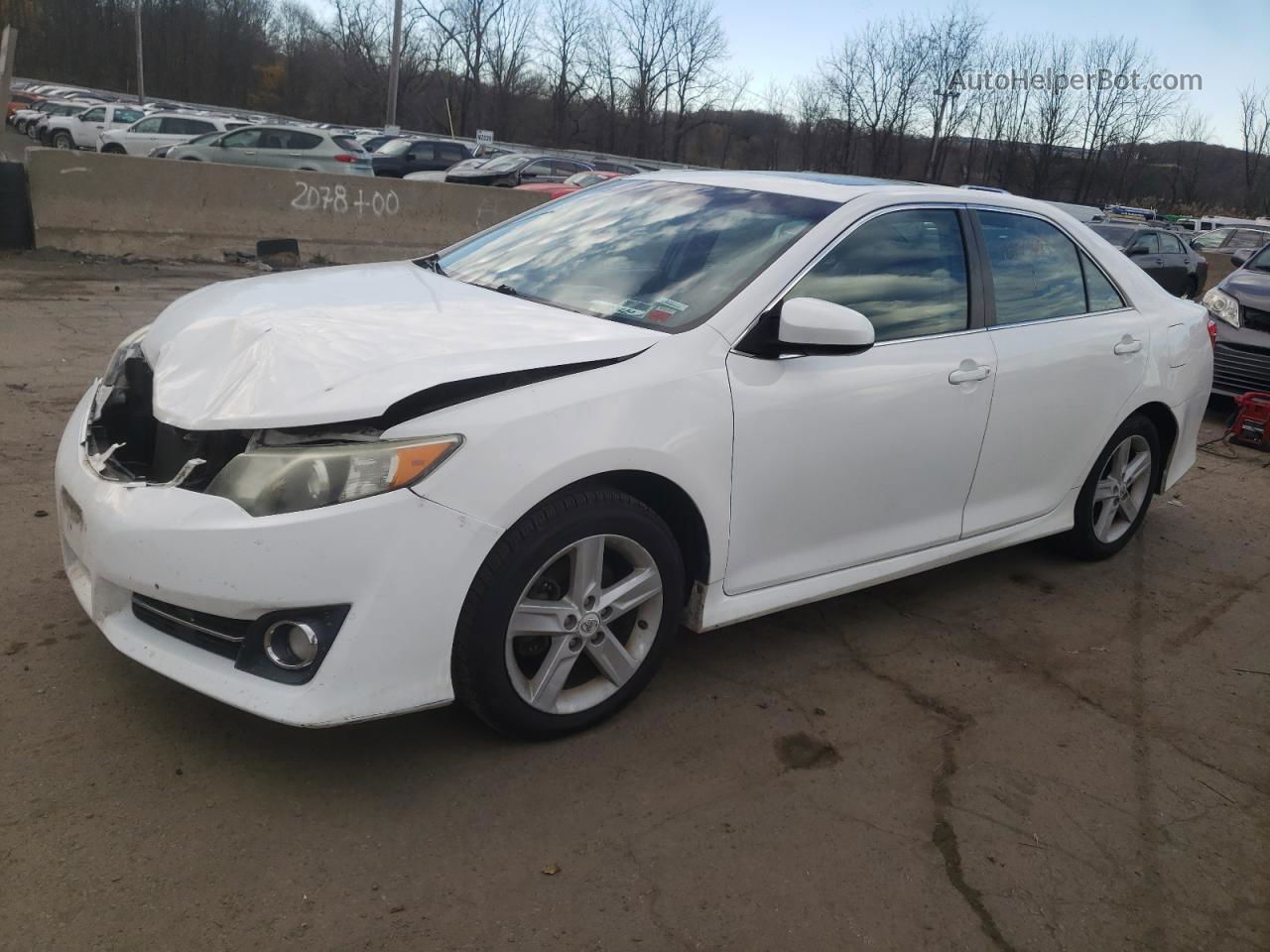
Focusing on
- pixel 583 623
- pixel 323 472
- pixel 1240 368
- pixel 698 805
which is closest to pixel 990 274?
pixel 583 623

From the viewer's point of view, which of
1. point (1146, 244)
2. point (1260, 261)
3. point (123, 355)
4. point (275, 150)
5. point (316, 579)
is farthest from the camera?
point (275, 150)

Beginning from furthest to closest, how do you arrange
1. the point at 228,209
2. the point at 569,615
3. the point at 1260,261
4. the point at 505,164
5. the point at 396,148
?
the point at 396,148 < the point at 505,164 < the point at 228,209 < the point at 1260,261 < the point at 569,615

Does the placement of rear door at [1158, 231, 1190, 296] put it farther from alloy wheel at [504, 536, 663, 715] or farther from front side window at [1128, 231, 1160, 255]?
alloy wheel at [504, 536, 663, 715]

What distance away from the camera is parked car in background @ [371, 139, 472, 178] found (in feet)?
96.4

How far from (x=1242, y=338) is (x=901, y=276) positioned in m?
6.46

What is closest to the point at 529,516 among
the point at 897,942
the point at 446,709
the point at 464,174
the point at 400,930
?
the point at 446,709

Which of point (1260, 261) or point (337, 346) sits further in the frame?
point (1260, 261)

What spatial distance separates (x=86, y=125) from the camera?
104ft

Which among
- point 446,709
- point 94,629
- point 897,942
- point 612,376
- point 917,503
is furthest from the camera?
point 917,503

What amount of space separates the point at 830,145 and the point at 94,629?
208ft

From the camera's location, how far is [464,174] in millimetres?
25672

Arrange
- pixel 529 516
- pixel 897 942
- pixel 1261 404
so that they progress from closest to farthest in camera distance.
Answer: pixel 897 942 < pixel 529 516 < pixel 1261 404

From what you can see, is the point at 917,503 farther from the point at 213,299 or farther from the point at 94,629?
the point at 94,629

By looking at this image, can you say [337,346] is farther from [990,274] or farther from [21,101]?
[21,101]
